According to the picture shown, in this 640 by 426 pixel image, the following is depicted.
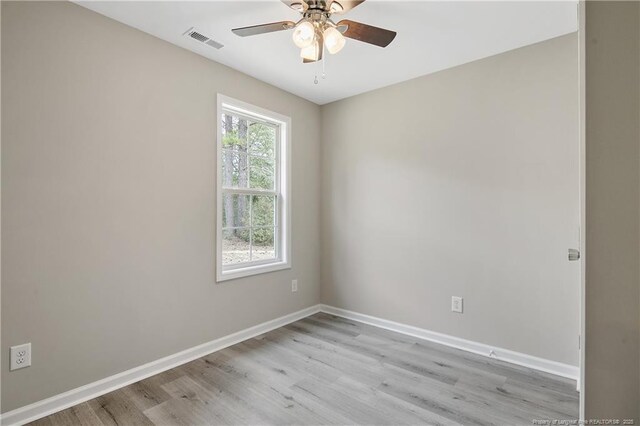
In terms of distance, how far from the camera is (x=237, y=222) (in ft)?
9.92

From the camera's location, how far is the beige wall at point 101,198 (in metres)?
1.75

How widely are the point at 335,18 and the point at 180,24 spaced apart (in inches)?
43.0

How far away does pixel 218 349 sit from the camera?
8.86ft

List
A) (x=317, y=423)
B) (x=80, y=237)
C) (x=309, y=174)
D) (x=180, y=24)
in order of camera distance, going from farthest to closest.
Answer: (x=309, y=174) → (x=180, y=24) → (x=80, y=237) → (x=317, y=423)

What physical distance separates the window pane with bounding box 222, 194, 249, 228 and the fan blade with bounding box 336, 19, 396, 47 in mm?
1780

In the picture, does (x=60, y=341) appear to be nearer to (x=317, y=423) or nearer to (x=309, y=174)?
(x=317, y=423)

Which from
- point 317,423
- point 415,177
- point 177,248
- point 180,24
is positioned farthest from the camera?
point 415,177

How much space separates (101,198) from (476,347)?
312 centimetres

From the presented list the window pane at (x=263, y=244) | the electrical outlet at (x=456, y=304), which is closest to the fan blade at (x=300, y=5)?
the window pane at (x=263, y=244)

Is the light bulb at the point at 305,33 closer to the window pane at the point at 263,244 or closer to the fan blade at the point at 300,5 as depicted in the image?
the fan blade at the point at 300,5

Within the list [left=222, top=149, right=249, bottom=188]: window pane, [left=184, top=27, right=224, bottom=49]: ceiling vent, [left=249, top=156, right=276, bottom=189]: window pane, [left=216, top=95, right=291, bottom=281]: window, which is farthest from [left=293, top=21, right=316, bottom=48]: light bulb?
[left=249, top=156, right=276, bottom=189]: window pane

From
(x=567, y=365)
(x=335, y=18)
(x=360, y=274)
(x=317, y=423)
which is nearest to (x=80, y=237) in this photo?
(x=317, y=423)

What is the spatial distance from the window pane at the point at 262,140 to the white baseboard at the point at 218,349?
5.78 feet

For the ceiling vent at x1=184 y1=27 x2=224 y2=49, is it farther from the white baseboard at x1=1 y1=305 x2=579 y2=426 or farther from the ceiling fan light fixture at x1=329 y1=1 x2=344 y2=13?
the white baseboard at x1=1 y1=305 x2=579 y2=426
